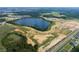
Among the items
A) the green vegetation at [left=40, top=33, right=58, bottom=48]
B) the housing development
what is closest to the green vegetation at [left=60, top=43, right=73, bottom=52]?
the housing development

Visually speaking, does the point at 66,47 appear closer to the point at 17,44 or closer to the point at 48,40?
the point at 48,40

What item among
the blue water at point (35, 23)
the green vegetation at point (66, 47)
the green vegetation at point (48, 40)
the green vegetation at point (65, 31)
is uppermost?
the blue water at point (35, 23)

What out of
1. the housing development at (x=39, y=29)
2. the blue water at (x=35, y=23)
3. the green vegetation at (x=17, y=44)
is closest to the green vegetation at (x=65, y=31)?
the housing development at (x=39, y=29)

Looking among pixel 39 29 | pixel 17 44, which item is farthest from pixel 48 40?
pixel 17 44

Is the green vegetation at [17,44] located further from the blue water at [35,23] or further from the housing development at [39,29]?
the blue water at [35,23]

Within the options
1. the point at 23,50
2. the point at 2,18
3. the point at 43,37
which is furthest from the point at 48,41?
the point at 2,18

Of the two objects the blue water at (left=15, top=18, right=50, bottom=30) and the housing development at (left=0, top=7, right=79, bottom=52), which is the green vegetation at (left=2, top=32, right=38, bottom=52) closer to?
the housing development at (left=0, top=7, right=79, bottom=52)
